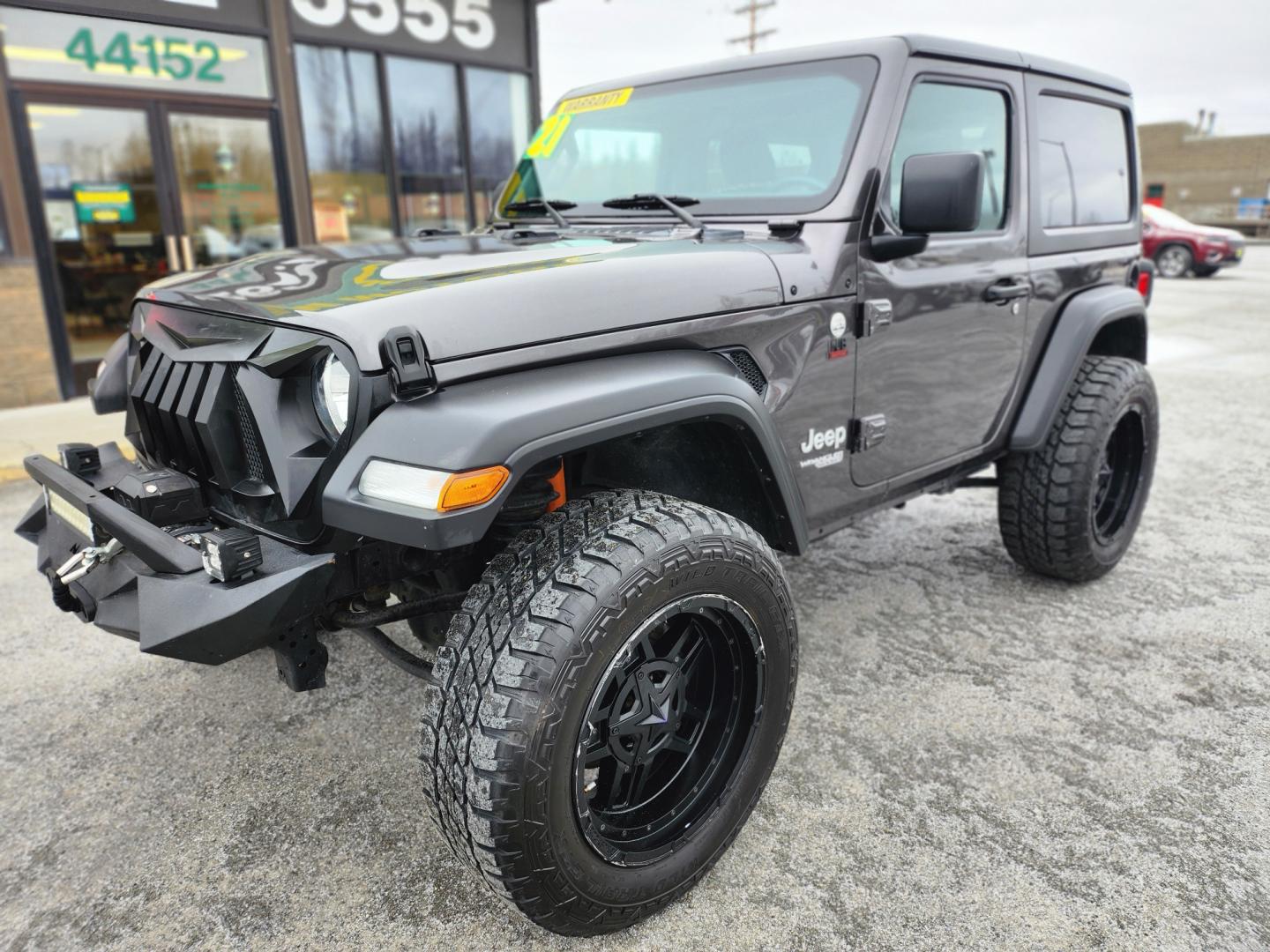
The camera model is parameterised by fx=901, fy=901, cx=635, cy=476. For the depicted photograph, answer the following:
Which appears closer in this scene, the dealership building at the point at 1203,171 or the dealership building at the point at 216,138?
the dealership building at the point at 216,138

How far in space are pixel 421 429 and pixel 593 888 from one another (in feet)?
3.28

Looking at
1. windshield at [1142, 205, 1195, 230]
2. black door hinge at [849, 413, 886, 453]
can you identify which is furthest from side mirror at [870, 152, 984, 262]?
windshield at [1142, 205, 1195, 230]

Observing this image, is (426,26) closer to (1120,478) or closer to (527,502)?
(1120,478)

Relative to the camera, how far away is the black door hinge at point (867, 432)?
2.66 metres

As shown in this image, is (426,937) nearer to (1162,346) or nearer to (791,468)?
(791,468)

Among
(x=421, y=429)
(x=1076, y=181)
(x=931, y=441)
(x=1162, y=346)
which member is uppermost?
(x=1076, y=181)

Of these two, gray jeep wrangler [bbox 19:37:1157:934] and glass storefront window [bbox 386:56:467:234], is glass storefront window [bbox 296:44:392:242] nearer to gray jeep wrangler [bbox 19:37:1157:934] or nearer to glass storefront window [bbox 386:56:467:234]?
glass storefront window [bbox 386:56:467:234]

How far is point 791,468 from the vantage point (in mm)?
2469

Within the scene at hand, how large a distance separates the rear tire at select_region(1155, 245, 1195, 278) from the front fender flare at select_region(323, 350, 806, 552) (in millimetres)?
19694

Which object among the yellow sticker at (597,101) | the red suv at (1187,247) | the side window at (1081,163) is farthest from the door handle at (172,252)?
the red suv at (1187,247)

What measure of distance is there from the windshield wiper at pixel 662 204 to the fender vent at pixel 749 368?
0.58 meters

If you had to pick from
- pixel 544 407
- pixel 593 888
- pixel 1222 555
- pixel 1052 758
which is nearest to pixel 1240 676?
pixel 1052 758

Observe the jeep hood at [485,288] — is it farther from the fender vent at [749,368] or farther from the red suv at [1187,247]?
the red suv at [1187,247]

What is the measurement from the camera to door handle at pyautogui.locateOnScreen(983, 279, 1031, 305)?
306cm
